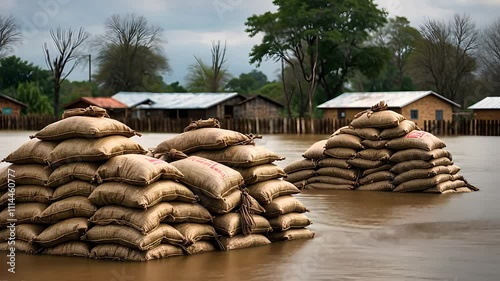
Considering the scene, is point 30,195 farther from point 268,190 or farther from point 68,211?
point 268,190

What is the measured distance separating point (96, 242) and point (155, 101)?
5389 centimetres

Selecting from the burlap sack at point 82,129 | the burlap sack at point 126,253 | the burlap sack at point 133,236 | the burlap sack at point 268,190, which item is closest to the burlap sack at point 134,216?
the burlap sack at point 133,236

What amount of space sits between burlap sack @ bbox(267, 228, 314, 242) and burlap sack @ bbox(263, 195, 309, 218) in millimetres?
204

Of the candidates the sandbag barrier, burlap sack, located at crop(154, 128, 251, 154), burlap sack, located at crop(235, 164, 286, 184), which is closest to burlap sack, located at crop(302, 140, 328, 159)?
the sandbag barrier

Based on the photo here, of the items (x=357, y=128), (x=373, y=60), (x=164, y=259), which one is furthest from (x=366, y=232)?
(x=373, y=60)

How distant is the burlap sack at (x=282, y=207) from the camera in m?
9.13

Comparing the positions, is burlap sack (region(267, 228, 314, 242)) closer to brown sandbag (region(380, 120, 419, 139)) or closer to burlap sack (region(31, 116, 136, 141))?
burlap sack (region(31, 116, 136, 141))

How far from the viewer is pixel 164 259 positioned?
311 inches

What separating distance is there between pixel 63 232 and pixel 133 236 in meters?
0.75

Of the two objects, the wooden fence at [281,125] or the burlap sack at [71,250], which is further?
the wooden fence at [281,125]

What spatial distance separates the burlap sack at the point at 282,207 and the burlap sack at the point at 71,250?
2067 mm

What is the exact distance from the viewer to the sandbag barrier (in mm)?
13844

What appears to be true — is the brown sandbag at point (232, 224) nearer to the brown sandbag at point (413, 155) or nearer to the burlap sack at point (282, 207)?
the burlap sack at point (282, 207)

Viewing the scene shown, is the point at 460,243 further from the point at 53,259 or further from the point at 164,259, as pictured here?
the point at 53,259
